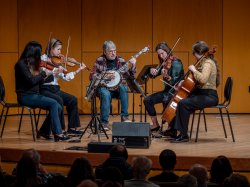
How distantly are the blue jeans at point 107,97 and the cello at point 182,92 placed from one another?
3.37ft

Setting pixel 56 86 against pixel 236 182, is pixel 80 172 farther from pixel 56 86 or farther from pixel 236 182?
pixel 56 86

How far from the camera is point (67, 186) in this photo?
4340 mm

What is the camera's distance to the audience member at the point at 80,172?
4352mm

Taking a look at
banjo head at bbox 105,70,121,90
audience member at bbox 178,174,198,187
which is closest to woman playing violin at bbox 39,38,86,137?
banjo head at bbox 105,70,121,90

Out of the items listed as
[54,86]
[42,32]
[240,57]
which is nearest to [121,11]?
[42,32]

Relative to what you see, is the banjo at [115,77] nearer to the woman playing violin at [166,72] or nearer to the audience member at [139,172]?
the woman playing violin at [166,72]

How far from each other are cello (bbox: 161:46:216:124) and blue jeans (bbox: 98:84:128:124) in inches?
40.4

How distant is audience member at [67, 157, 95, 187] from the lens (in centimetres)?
435

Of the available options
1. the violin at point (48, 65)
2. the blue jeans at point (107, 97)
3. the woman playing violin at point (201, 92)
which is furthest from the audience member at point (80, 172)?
the blue jeans at point (107, 97)

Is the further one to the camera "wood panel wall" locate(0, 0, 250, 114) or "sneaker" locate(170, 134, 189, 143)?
"wood panel wall" locate(0, 0, 250, 114)

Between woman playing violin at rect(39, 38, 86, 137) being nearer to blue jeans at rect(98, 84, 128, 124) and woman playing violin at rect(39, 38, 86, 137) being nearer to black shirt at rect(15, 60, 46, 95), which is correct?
black shirt at rect(15, 60, 46, 95)

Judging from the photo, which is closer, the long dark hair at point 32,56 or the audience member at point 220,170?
the audience member at point 220,170

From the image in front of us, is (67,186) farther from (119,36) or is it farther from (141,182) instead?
(119,36)

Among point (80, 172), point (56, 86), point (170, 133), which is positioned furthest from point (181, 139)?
point (80, 172)
